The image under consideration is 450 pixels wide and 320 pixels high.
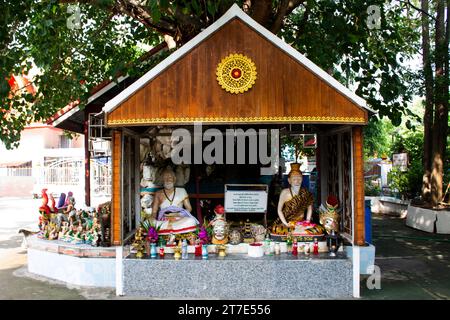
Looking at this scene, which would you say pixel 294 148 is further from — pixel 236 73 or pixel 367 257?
pixel 236 73

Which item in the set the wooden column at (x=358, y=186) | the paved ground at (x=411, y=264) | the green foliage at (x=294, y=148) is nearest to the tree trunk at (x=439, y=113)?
the paved ground at (x=411, y=264)

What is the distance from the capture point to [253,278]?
6.95 meters

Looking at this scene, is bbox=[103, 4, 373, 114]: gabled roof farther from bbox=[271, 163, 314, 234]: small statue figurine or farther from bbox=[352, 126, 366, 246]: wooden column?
bbox=[271, 163, 314, 234]: small statue figurine

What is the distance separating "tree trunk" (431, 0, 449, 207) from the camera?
45.1ft

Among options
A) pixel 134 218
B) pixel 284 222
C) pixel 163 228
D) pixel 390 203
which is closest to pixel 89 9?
pixel 134 218

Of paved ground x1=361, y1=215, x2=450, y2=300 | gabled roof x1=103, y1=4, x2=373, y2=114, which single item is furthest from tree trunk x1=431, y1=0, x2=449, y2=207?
gabled roof x1=103, y1=4, x2=373, y2=114

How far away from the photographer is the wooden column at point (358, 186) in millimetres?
7137

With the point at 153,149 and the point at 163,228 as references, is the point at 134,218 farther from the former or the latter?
the point at 153,149

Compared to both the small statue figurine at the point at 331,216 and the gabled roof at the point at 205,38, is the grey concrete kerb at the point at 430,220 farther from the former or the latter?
the gabled roof at the point at 205,38

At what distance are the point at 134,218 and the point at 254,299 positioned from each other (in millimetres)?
3039

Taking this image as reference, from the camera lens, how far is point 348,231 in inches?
316

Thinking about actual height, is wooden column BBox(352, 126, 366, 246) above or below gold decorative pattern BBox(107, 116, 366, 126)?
below

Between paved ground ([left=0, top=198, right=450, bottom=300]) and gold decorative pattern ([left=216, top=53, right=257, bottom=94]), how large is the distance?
3855mm

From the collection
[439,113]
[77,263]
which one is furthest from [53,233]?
[439,113]
